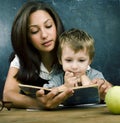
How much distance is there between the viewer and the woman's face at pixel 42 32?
87.0 inches

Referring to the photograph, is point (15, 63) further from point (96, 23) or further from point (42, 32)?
point (96, 23)

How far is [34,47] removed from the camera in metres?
2.42

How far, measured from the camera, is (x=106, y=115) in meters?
1.41

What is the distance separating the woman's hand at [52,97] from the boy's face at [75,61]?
0.35 meters

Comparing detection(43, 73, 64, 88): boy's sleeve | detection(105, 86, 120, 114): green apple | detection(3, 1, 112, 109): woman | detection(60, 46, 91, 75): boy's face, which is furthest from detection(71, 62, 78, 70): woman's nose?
detection(105, 86, 120, 114): green apple

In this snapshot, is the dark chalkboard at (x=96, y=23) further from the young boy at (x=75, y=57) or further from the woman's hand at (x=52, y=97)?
the woman's hand at (x=52, y=97)

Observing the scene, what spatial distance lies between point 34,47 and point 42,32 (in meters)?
0.24

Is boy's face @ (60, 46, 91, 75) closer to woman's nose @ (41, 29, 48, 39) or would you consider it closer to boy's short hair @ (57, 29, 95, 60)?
boy's short hair @ (57, 29, 95, 60)

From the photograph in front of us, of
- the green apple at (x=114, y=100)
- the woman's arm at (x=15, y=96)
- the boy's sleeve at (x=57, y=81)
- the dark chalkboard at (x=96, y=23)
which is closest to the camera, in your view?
the green apple at (x=114, y=100)

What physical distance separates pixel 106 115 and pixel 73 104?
376mm

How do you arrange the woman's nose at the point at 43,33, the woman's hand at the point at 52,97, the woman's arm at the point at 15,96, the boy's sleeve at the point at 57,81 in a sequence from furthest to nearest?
the woman's nose at the point at 43,33, the boy's sleeve at the point at 57,81, the woman's arm at the point at 15,96, the woman's hand at the point at 52,97

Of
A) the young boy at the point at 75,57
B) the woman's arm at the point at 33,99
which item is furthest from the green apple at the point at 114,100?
the young boy at the point at 75,57

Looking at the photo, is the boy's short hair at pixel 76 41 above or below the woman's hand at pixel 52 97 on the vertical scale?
above

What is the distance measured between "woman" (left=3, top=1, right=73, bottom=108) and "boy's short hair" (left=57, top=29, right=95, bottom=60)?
10cm
